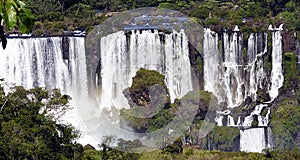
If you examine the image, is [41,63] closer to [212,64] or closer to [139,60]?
[139,60]

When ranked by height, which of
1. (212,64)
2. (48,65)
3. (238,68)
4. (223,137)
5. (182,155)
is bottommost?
(223,137)

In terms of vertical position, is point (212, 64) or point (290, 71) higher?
point (212, 64)

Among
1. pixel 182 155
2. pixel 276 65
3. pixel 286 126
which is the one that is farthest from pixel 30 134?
pixel 276 65

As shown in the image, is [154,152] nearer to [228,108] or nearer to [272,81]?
[228,108]

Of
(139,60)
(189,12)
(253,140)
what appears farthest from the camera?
(189,12)

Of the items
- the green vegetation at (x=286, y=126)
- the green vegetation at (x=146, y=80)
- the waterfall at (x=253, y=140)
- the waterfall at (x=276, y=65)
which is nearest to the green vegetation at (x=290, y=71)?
the waterfall at (x=276, y=65)

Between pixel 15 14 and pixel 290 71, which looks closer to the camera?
pixel 15 14
